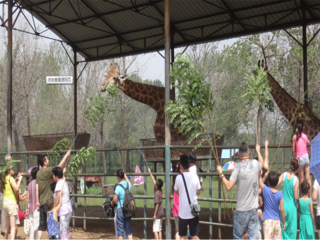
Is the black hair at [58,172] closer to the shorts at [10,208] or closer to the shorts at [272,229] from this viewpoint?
the shorts at [10,208]

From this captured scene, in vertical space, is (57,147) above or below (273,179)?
above

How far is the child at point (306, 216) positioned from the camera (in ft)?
18.4

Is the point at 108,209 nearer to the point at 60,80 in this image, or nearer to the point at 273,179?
the point at 273,179

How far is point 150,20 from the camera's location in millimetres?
12164

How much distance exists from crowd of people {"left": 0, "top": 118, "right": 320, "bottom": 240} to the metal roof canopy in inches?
192

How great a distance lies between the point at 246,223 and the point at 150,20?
8565mm

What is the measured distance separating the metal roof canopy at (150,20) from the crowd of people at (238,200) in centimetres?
487

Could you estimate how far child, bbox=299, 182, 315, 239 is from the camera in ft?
18.4

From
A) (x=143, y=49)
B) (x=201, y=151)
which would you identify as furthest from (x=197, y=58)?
(x=201, y=151)

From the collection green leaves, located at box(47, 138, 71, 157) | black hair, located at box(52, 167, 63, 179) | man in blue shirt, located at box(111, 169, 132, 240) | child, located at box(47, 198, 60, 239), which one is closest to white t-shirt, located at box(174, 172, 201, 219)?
man in blue shirt, located at box(111, 169, 132, 240)

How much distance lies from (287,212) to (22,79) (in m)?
22.0

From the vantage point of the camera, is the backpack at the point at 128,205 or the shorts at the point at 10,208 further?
the shorts at the point at 10,208

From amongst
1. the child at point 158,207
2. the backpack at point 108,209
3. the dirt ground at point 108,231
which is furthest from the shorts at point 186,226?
the dirt ground at point 108,231

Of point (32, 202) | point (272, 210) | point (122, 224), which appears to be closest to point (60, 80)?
point (32, 202)
